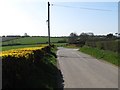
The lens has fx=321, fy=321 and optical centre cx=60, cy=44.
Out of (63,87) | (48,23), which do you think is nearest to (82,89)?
(63,87)

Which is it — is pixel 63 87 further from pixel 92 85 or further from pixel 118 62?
pixel 118 62

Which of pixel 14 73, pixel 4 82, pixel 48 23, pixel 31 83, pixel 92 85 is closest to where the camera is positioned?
pixel 4 82

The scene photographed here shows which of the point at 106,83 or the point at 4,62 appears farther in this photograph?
the point at 106,83

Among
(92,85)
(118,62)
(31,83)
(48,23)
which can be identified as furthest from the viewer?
(48,23)

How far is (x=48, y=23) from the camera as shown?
56.2 m

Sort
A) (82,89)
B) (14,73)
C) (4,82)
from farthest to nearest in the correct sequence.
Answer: (82,89) < (14,73) < (4,82)

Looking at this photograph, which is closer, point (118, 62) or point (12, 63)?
point (12, 63)

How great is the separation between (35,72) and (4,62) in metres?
5.47

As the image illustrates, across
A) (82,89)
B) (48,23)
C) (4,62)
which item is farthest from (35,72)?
(48,23)

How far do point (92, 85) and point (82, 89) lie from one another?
52.0 inches

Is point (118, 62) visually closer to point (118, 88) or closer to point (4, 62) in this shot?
point (118, 88)

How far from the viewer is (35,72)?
16422 mm

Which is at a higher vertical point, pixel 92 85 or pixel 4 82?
pixel 4 82

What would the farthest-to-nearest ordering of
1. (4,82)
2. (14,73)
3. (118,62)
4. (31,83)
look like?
(118,62)
(31,83)
(14,73)
(4,82)
